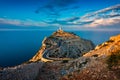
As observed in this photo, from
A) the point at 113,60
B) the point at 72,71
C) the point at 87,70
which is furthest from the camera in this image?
the point at 113,60

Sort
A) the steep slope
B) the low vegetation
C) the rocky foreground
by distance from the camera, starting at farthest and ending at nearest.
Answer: the low vegetation < the steep slope < the rocky foreground

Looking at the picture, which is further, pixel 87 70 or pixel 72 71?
pixel 72 71

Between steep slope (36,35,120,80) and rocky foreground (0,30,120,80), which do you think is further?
steep slope (36,35,120,80)

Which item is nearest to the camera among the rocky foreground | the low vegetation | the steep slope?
the rocky foreground

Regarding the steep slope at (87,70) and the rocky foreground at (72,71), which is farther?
the steep slope at (87,70)

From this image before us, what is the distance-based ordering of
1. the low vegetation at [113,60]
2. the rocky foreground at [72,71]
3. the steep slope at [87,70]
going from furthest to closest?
the low vegetation at [113,60] < the steep slope at [87,70] < the rocky foreground at [72,71]

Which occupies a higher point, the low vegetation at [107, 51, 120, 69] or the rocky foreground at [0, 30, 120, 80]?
the low vegetation at [107, 51, 120, 69]

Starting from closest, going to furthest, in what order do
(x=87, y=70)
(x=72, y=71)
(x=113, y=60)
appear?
(x=87, y=70) → (x=72, y=71) → (x=113, y=60)

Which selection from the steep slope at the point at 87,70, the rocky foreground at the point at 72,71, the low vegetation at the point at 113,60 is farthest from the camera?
the low vegetation at the point at 113,60

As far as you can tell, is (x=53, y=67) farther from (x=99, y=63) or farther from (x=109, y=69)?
(x=109, y=69)

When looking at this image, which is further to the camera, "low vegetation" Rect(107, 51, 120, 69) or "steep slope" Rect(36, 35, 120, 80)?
"low vegetation" Rect(107, 51, 120, 69)

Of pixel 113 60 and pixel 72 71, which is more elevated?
pixel 113 60

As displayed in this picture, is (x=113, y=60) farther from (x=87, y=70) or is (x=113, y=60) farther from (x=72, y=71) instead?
(x=72, y=71)

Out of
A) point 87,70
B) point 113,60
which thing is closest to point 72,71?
point 87,70
